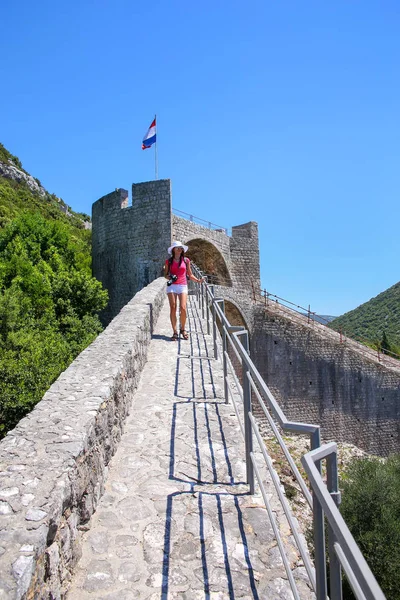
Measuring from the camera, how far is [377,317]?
6912 centimetres

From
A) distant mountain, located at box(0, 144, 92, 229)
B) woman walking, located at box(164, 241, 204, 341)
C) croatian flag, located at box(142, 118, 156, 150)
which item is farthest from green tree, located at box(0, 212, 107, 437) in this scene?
distant mountain, located at box(0, 144, 92, 229)

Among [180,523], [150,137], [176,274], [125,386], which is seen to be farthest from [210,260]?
[180,523]

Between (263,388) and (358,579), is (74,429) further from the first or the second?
(358,579)

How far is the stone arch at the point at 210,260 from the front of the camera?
19.4m

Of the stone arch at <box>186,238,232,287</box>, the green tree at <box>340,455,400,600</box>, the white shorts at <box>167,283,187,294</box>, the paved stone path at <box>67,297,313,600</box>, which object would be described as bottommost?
the green tree at <box>340,455,400,600</box>

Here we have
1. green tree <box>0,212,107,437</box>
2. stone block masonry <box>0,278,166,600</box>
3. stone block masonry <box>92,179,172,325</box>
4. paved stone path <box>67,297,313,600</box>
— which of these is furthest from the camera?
stone block masonry <box>92,179,172,325</box>

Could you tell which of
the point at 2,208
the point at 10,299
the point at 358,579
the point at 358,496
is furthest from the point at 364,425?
the point at 2,208

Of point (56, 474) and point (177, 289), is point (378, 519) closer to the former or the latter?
point (177, 289)

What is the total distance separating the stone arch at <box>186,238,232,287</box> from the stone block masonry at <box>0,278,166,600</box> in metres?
15.9

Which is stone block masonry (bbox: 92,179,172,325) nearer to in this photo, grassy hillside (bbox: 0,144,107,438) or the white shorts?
grassy hillside (bbox: 0,144,107,438)

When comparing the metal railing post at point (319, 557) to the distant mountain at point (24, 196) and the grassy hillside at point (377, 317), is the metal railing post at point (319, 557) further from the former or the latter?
the grassy hillside at point (377, 317)

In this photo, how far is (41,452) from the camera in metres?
2.26

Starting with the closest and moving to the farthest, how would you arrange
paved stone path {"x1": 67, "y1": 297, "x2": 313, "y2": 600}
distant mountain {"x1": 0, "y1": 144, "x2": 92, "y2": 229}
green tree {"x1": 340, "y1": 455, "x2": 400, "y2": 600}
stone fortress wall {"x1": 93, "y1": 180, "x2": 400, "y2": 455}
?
paved stone path {"x1": 67, "y1": 297, "x2": 313, "y2": 600} → green tree {"x1": 340, "y1": 455, "x2": 400, "y2": 600} → stone fortress wall {"x1": 93, "y1": 180, "x2": 400, "y2": 455} → distant mountain {"x1": 0, "y1": 144, "x2": 92, "y2": 229}

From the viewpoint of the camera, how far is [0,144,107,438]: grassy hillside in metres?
8.73
